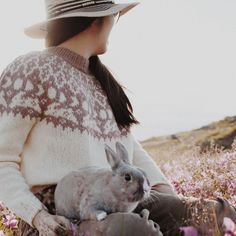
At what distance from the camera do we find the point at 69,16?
17.6 feet

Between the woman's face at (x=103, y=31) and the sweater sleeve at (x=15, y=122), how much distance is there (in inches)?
25.0

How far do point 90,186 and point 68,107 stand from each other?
848 millimetres

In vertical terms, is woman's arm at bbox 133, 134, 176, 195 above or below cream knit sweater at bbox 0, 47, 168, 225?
below

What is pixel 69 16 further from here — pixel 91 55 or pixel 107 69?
pixel 107 69

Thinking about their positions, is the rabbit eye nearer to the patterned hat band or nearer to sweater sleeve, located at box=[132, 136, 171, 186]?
sweater sleeve, located at box=[132, 136, 171, 186]

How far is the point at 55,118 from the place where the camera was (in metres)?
5.19

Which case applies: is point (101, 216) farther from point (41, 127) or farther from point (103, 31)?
point (103, 31)

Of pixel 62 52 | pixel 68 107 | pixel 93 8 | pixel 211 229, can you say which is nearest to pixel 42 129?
pixel 68 107

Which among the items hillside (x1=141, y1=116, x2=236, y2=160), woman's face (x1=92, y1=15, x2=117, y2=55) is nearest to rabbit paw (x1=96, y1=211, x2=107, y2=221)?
woman's face (x1=92, y1=15, x2=117, y2=55)

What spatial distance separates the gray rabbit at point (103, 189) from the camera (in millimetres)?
4336

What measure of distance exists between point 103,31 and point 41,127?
94cm

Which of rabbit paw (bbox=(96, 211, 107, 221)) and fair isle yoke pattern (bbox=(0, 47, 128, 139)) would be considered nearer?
rabbit paw (bbox=(96, 211, 107, 221))

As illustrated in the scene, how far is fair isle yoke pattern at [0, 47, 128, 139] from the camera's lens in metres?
5.13

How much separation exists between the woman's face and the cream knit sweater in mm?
364
